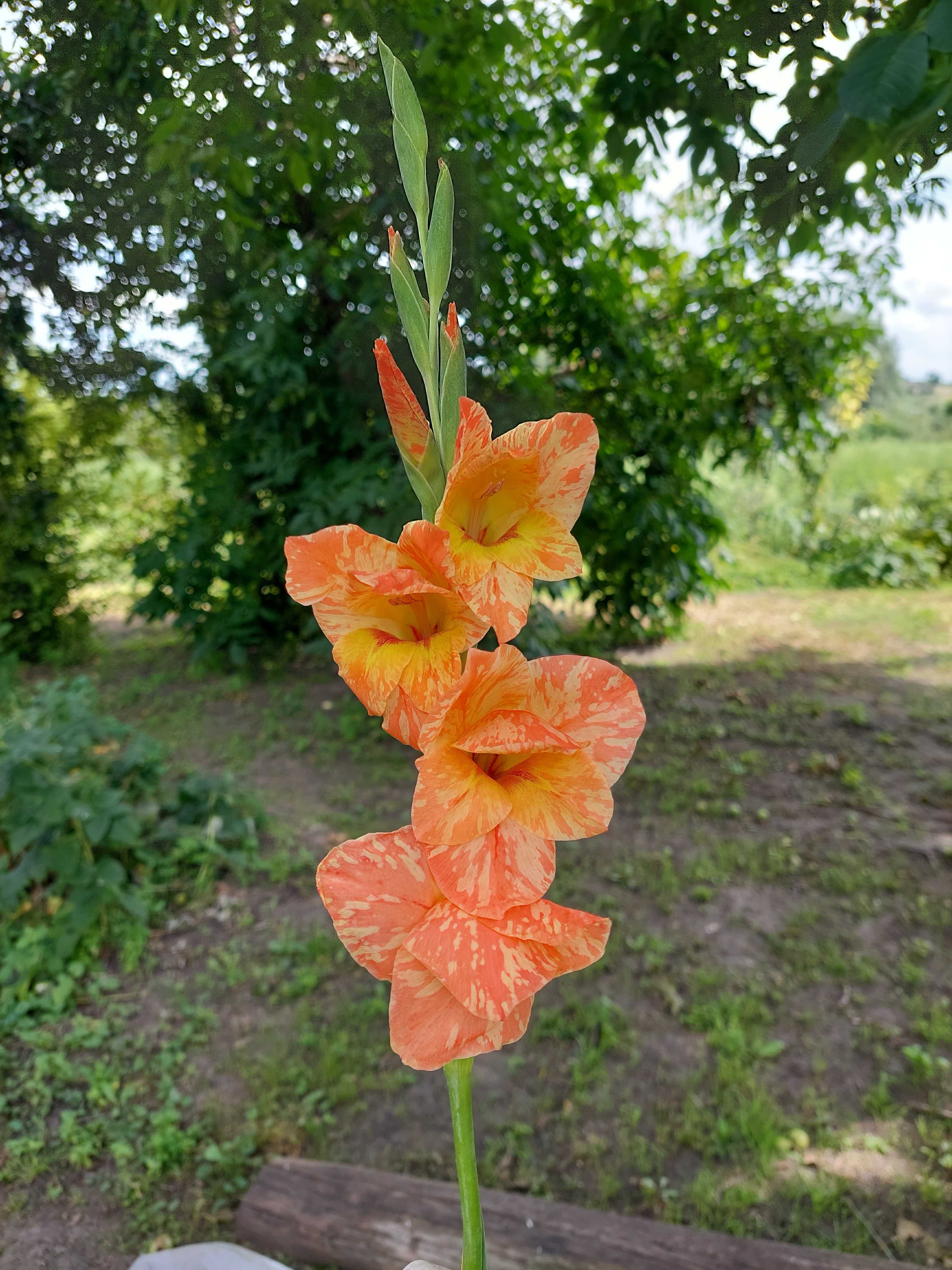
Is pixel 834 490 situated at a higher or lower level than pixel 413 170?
lower

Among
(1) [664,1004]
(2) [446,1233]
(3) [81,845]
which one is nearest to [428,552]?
(2) [446,1233]

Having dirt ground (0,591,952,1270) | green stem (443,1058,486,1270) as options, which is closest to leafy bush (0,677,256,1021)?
dirt ground (0,591,952,1270)

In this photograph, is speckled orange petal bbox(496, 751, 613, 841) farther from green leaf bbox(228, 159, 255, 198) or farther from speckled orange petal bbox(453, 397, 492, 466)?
green leaf bbox(228, 159, 255, 198)

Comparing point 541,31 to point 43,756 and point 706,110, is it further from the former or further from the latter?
point 43,756

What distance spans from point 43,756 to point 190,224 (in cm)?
177

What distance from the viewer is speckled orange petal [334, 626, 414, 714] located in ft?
1.46

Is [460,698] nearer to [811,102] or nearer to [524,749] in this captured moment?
[524,749]

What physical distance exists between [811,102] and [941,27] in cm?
11

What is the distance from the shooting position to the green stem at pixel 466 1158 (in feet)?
1.58

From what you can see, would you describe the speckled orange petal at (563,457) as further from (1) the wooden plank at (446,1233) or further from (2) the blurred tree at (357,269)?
(1) the wooden plank at (446,1233)

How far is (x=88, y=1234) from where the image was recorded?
3.99 feet

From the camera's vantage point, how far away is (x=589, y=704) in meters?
0.46

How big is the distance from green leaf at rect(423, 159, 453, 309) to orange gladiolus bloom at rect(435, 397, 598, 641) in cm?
7

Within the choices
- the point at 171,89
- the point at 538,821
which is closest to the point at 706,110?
the point at 171,89
